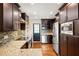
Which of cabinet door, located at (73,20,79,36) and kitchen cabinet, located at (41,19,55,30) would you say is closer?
cabinet door, located at (73,20,79,36)

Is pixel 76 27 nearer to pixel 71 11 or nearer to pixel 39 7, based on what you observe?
pixel 71 11

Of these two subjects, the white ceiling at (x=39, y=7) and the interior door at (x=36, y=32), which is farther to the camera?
the interior door at (x=36, y=32)

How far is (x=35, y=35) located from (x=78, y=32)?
727 cm

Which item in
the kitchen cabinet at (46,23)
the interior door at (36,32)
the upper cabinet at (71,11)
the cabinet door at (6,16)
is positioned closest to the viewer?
the cabinet door at (6,16)

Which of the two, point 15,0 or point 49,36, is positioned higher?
point 15,0

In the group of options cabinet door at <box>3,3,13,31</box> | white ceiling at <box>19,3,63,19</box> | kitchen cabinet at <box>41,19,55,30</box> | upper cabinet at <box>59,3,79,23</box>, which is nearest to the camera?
cabinet door at <box>3,3,13,31</box>

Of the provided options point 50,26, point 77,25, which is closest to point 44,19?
point 50,26

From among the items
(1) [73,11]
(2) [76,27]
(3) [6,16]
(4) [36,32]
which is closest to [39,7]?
(1) [73,11]

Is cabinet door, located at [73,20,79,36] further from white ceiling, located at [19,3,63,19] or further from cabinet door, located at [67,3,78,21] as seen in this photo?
white ceiling, located at [19,3,63,19]

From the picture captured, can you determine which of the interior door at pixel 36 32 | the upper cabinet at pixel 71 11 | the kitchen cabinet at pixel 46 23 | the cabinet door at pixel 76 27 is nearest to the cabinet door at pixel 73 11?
the upper cabinet at pixel 71 11

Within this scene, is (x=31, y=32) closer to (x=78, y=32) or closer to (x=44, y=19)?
(x=44, y=19)

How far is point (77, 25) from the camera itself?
253 cm

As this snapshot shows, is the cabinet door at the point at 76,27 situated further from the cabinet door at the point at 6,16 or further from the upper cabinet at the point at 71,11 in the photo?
the cabinet door at the point at 6,16

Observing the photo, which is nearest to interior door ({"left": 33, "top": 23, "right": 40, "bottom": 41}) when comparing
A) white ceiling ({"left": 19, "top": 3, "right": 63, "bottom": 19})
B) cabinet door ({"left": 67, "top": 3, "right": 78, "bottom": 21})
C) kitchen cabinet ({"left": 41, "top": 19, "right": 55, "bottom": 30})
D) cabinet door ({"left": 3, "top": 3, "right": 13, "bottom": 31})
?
kitchen cabinet ({"left": 41, "top": 19, "right": 55, "bottom": 30})
